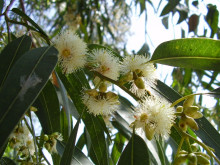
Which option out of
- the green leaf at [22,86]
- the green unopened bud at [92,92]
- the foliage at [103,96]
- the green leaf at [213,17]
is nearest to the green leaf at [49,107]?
the foliage at [103,96]

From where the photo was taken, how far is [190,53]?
89cm

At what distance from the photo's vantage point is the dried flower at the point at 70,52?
3.04 feet

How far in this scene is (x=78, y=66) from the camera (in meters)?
0.93

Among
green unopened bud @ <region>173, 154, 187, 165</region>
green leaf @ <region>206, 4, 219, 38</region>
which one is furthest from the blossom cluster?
green leaf @ <region>206, 4, 219, 38</region>

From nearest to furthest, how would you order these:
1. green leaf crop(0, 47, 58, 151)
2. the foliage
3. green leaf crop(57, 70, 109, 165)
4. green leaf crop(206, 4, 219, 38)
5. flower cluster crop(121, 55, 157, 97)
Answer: green leaf crop(0, 47, 58, 151), the foliage, flower cluster crop(121, 55, 157, 97), green leaf crop(57, 70, 109, 165), green leaf crop(206, 4, 219, 38)

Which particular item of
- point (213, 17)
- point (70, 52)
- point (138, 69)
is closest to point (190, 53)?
point (138, 69)

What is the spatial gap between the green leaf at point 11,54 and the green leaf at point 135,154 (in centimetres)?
39

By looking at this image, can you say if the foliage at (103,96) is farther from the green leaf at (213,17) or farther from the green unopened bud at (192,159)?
the green leaf at (213,17)

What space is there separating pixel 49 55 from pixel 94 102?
0.72ft

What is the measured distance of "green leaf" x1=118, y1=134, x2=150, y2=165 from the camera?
0.81 meters

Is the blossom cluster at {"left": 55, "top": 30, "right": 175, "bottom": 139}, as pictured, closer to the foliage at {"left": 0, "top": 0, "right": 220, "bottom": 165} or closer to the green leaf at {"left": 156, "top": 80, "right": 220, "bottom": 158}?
the foliage at {"left": 0, "top": 0, "right": 220, "bottom": 165}

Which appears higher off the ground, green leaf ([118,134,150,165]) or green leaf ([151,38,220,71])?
green leaf ([151,38,220,71])

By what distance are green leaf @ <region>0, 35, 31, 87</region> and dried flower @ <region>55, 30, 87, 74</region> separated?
99 millimetres

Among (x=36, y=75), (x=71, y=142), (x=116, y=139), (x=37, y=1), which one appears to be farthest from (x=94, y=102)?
(x=37, y=1)
